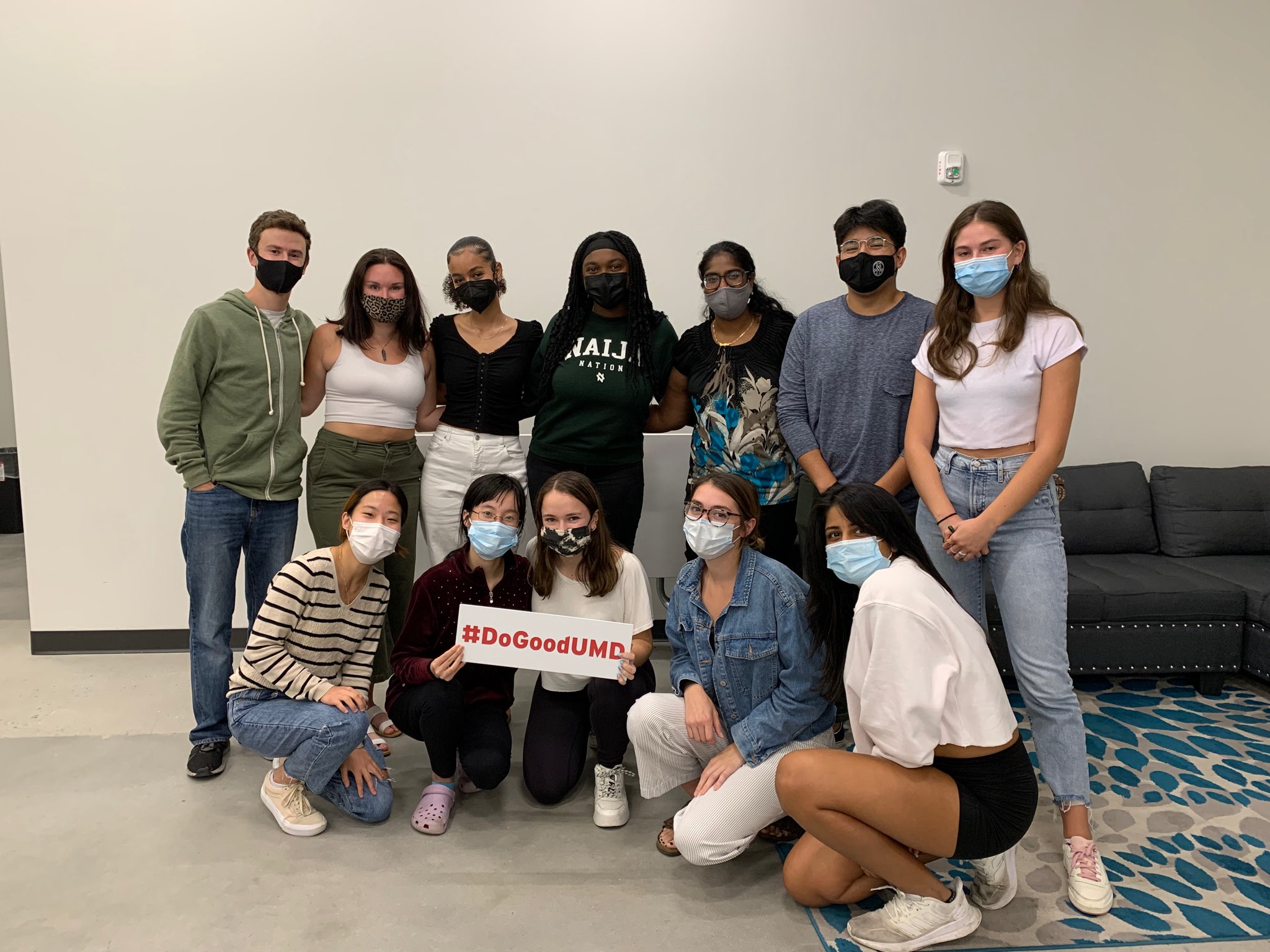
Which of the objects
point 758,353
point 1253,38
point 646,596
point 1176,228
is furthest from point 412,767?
point 1253,38

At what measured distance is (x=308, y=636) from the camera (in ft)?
7.84

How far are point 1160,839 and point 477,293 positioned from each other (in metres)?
2.59

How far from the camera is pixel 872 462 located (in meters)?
2.54

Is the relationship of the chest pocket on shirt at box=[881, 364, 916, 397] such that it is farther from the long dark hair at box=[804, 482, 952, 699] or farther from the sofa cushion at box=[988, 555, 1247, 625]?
the sofa cushion at box=[988, 555, 1247, 625]

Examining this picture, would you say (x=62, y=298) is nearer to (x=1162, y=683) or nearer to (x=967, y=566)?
(x=967, y=566)

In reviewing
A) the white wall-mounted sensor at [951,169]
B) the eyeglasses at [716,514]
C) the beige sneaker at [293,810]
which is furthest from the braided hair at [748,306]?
the beige sneaker at [293,810]

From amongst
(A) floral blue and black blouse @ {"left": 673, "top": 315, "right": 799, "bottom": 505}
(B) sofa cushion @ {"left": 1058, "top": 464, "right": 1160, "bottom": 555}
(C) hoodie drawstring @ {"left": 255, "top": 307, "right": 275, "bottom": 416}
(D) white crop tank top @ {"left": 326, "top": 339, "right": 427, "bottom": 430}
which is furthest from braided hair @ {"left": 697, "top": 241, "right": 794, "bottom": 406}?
(B) sofa cushion @ {"left": 1058, "top": 464, "right": 1160, "bottom": 555}

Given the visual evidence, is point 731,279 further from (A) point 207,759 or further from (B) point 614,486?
(A) point 207,759

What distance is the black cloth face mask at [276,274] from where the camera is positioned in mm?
2648

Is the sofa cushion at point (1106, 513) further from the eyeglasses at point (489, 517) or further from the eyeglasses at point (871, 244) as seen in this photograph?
the eyeglasses at point (489, 517)

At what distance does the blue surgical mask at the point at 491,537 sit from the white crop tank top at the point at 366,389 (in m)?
0.63

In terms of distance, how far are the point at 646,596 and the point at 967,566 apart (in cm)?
93

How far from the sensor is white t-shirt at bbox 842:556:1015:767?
173 cm

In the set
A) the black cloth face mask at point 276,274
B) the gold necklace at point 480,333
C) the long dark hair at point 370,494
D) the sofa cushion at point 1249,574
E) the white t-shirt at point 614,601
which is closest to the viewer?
the long dark hair at point 370,494
